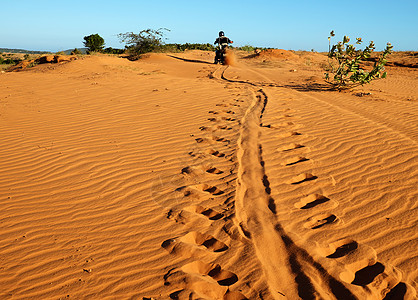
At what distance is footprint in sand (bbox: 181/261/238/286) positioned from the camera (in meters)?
2.30

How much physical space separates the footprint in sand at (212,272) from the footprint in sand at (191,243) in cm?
13

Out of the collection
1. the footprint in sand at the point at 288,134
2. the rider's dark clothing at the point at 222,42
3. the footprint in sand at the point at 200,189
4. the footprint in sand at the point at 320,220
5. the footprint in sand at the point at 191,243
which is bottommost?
the footprint in sand at the point at 191,243

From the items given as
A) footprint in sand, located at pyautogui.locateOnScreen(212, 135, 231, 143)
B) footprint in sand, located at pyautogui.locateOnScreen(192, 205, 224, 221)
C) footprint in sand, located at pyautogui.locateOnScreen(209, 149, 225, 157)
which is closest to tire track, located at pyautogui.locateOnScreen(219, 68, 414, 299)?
footprint in sand, located at pyautogui.locateOnScreen(192, 205, 224, 221)

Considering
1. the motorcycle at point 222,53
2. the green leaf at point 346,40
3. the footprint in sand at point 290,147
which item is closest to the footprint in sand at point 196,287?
the footprint in sand at point 290,147

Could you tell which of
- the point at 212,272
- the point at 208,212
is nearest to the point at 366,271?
the point at 212,272

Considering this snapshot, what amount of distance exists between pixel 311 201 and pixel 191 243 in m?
1.43

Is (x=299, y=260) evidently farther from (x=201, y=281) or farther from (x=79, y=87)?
(x=79, y=87)

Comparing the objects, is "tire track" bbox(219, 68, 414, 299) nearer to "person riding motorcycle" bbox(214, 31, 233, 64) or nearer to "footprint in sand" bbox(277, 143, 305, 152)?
"footprint in sand" bbox(277, 143, 305, 152)

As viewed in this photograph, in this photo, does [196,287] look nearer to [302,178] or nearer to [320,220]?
[320,220]

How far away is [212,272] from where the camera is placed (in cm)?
238

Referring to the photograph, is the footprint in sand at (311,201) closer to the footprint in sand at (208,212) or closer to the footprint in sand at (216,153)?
the footprint in sand at (208,212)

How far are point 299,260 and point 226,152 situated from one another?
226 cm

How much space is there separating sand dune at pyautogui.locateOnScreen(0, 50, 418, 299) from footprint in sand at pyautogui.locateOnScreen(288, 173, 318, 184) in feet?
0.05

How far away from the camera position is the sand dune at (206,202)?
230 cm
